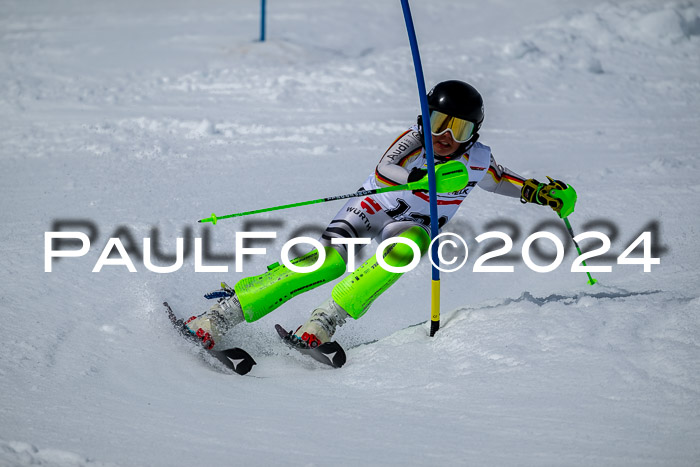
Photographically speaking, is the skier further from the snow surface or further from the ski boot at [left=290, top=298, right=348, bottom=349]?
the snow surface

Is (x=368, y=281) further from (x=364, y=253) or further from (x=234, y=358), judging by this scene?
(x=364, y=253)

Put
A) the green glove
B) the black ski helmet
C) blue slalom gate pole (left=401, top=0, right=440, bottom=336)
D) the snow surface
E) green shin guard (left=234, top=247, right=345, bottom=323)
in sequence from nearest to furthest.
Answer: the snow surface < blue slalom gate pole (left=401, top=0, right=440, bottom=336) < the black ski helmet < green shin guard (left=234, top=247, right=345, bottom=323) < the green glove

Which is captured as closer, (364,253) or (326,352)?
(326,352)

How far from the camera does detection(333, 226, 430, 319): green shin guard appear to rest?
3.66 meters

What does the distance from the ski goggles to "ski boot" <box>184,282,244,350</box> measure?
1.31 meters

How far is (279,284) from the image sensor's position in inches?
147

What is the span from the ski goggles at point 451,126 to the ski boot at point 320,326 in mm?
994

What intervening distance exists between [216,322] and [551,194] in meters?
1.84

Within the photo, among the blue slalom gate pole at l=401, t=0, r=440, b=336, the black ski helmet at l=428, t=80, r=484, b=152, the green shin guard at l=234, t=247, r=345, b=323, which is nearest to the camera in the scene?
the blue slalom gate pole at l=401, t=0, r=440, b=336

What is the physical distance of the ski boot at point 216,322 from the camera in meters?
3.74

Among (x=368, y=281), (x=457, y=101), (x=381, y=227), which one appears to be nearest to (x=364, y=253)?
(x=381, y=227)

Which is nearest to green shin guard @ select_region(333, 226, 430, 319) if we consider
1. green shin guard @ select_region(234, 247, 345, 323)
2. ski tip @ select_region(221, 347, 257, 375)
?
green shin guard @ select_region(234, 247, 345, 323)

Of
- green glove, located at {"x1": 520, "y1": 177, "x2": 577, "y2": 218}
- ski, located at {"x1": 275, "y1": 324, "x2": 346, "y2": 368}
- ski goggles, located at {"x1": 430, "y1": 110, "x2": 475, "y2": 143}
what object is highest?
ski goggles, located at {"x1": 430, "y1": 110, "x2": 475, "y2": 143}

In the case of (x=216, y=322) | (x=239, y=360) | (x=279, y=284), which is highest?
(x=279, y=284)
